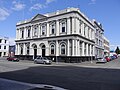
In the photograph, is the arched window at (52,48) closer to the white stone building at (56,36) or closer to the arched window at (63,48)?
the white stone building at (56,36)

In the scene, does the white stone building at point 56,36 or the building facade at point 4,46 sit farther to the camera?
the building facade at point 4,46

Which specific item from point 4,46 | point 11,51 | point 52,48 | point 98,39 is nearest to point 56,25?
point 52,48

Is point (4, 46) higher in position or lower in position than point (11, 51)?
higher

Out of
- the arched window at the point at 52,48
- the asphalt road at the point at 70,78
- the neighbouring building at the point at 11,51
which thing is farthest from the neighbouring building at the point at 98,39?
the asphalt road at the point at 70,78

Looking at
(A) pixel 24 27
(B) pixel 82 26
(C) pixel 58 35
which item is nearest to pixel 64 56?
(C) pixel 58 35

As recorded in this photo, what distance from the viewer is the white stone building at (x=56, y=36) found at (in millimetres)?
40062

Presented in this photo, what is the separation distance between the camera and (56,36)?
42.8 meters

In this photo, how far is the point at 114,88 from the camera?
9.91 meters

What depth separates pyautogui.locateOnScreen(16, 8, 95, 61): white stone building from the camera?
40062 mm

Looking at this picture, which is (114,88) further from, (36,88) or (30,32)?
(30,32)

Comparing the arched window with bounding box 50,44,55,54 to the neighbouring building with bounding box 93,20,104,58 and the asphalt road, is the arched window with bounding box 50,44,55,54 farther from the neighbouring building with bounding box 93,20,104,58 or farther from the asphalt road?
the asphalt road

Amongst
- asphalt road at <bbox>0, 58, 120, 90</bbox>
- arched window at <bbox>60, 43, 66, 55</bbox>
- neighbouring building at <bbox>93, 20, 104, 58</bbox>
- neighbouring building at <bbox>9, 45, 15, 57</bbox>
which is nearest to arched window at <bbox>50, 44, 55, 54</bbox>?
arched window at <bbox>60, 43, 66, 55</bbox>

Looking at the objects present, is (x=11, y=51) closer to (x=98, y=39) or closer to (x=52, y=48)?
(x=98, y=39)

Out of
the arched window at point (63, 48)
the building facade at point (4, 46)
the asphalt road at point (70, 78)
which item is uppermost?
the building facade at point (4, 46)
